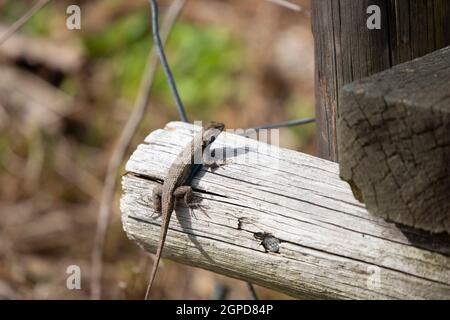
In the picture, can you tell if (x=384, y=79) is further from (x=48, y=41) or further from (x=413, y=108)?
(x=48, y=41)

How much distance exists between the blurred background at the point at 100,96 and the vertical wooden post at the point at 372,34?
3303 millimetres

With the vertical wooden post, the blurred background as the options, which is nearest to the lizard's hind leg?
the vertical wooden post

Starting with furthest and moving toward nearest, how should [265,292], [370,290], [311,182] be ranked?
[265,292], [311,182], [370,290]

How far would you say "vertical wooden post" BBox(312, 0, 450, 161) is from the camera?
2.53m

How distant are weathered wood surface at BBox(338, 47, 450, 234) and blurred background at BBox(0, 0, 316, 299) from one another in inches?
147

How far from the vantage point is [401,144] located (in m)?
1.94

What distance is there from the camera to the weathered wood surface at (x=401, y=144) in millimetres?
1889

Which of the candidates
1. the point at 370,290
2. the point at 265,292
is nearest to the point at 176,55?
the point at 265,292

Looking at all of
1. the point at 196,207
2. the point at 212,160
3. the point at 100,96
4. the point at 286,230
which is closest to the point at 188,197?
the point at 196,207

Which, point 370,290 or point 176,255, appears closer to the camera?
point 370,290

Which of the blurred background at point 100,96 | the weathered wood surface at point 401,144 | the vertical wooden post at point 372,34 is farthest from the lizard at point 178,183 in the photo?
the blurred background at point 100,96

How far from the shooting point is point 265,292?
518cm

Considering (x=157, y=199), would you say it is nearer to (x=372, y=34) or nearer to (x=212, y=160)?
(x=212, y=160)

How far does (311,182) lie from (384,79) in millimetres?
515
